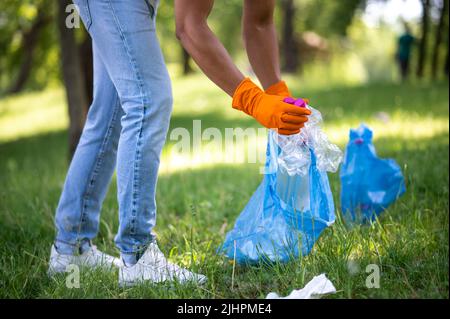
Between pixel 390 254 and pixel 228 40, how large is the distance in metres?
26.8

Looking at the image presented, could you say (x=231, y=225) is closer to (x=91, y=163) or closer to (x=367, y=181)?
(x=367, y=181)

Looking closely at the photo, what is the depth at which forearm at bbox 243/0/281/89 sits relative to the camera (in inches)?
87.5

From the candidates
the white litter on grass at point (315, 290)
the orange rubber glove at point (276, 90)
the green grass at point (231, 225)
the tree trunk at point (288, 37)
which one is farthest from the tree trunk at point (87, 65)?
the tree trunk at point (288, 37)

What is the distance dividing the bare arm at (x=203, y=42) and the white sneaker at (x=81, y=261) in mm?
898

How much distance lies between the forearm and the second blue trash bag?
0.32 metres

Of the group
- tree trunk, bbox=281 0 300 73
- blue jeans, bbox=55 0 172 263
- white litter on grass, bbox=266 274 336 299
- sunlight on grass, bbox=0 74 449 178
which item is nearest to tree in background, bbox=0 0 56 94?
sunlight on grass, bbox=0 74 449 178

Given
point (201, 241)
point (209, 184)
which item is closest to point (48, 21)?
point (209, 184)

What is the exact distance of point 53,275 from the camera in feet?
7.08

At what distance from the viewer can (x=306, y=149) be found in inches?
83.0

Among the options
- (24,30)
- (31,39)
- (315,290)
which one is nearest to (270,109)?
(315,290)

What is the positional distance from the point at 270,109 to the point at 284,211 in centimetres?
48

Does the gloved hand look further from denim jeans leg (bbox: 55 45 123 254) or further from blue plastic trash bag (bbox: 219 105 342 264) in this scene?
denim jeans leg (bbox: 55 45 123 254)

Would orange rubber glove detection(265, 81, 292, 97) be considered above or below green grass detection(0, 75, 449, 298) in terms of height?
above
